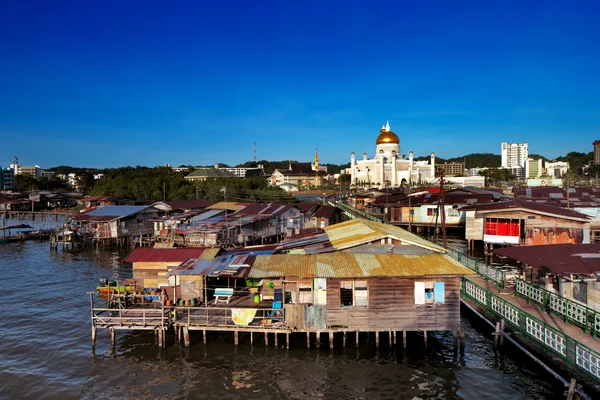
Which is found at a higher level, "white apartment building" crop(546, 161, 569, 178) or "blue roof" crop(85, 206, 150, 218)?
"white apartment building" crop(546, 161, 569, 178)

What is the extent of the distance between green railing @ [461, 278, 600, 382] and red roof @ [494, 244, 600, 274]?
2.32 meters

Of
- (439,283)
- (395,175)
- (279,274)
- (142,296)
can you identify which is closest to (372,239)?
(439,283)

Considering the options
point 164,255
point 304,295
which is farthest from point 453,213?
point 164,255

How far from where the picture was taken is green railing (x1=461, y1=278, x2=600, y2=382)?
45.5 feet

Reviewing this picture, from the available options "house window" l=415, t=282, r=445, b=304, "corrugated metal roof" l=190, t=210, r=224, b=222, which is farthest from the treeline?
"house window" l=415, t=282, r=445, b=304

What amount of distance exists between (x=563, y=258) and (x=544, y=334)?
15.0ft

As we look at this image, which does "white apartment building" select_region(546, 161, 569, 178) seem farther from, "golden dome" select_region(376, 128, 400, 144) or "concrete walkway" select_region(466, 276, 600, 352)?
"concrete walkway" select_region(466, 276, 600, 352)

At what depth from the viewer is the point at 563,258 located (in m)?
19.2

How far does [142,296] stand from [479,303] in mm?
17417

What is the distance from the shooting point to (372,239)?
842 inches

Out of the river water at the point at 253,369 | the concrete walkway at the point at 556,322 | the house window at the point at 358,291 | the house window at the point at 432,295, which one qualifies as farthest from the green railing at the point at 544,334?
the house window at the point at 358,291

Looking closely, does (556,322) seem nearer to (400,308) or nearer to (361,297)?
(400,308)

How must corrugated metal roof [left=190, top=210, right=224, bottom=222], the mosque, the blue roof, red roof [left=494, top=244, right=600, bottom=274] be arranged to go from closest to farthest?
red roof [left=494, top=244, right=600, bottom=274] → corrugated metal roof [left=190, top=210, right=224, bottom=222] → the blue roof → the mosque

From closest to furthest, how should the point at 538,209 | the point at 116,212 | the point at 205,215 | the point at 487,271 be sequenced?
1. the point at 487,271
2. the point at 538,209
3. the point at 205,215
4. the point at 116,212
